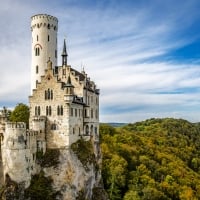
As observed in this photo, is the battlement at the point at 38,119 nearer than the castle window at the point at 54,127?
Yes

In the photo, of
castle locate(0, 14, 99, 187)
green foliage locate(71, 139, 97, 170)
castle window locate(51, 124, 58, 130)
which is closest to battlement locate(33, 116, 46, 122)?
castle locate(0, 14, 99, 187)

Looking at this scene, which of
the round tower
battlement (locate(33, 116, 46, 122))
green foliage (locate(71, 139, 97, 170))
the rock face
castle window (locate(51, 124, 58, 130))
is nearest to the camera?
the rock face

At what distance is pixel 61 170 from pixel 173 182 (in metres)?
54.2

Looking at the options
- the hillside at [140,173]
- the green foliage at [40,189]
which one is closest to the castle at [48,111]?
the green foliage at [40,189]

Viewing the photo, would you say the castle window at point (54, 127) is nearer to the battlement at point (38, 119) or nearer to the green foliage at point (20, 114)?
the battlement at point (38, 119)

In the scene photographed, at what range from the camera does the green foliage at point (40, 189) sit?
62.1 m

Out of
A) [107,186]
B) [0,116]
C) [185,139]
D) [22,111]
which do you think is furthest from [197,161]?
[0,116]

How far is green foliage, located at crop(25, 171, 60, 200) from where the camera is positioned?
62.1 m

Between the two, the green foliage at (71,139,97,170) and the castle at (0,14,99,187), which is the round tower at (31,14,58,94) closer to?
the castle at (0,14,99,187)

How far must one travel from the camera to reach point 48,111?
69.2 m

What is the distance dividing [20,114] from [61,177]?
17.9 m

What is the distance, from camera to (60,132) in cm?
6788

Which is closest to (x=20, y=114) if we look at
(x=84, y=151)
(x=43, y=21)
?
(x=84, y=151)

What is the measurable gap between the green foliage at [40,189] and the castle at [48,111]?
1266 mm
